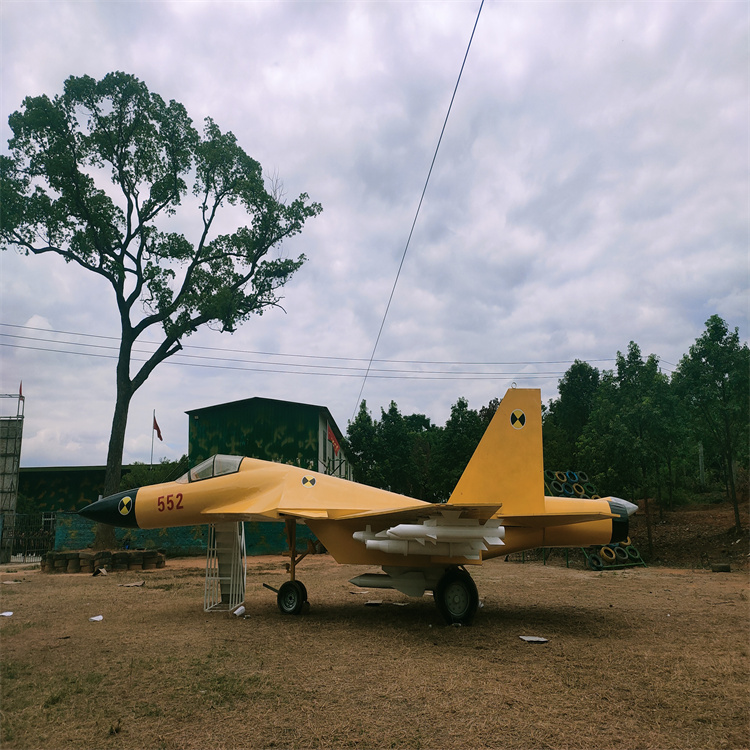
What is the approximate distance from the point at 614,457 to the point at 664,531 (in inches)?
240

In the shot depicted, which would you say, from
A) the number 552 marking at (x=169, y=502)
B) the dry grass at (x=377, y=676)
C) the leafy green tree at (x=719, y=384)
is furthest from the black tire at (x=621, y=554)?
the number 552 marking at (x=169, y=502)

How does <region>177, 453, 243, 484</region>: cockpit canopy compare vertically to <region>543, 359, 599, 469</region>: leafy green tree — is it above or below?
below

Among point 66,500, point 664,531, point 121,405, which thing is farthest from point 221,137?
point 664,531

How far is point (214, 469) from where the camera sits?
1075cm

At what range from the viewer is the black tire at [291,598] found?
9828mm

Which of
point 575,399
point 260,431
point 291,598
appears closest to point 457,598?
point 291,598

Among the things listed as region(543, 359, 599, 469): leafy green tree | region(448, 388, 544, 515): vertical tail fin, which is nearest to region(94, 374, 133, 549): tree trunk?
region(448, 388, 544, 515): vertical tail fin

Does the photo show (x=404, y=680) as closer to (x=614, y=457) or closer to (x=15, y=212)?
(x=614, y=457)

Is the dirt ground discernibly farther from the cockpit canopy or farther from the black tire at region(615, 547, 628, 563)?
the black tire at region(615, 547, 628, 563)

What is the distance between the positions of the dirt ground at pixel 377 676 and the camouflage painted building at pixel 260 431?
1985cm

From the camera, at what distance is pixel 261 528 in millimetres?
25344

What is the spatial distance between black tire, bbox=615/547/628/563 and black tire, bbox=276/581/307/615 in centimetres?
1406

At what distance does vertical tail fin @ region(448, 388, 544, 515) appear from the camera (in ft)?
29.3

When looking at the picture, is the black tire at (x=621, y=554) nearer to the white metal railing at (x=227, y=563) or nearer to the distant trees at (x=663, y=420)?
the distant trees at (x=663, y=420)
